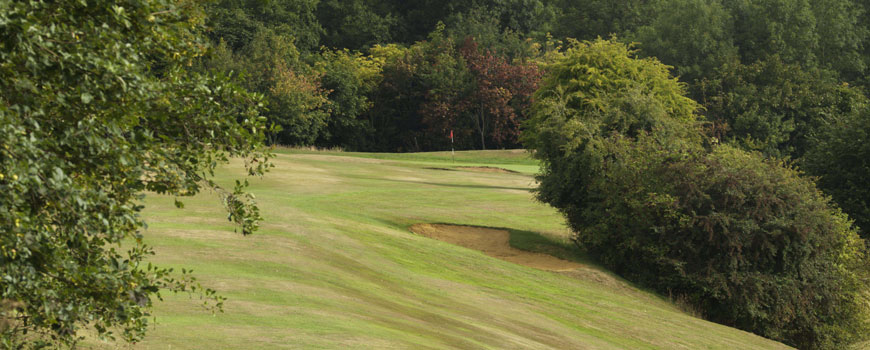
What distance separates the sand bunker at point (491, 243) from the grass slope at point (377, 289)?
2.10ft

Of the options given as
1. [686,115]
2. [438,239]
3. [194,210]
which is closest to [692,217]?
[438,239]

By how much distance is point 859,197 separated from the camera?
1453 inches

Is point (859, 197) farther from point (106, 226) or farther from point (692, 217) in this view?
point (106, 226)

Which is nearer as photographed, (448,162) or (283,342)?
(283,342)

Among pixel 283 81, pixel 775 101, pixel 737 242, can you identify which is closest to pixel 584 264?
pixel 737 242

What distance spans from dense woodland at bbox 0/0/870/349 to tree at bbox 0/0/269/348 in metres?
0.02

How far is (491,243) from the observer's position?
95.2 feet

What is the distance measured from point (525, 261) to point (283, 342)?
16992 mm

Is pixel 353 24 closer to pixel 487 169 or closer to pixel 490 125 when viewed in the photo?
pixel 490 125

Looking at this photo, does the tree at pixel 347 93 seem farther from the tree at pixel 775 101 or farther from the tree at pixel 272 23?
the tree at pixel 775 101

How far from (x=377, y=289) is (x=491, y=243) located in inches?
490

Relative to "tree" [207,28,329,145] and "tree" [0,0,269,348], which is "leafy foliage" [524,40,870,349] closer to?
"tree" [0,0,269,348]

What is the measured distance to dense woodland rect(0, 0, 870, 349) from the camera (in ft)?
20.9

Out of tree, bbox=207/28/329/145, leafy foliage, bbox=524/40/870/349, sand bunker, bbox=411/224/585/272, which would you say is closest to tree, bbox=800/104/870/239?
leafy foliage, bbox=524/40/870/349
